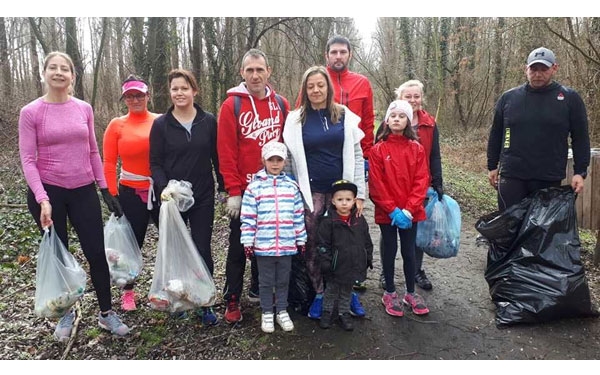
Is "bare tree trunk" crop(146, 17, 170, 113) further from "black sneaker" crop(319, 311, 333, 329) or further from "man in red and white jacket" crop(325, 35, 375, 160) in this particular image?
"black sneaker" crop(319, 311, 333, 329)

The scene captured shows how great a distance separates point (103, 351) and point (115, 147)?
5.13 feet

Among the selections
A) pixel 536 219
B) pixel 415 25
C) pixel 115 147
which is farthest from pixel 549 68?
pixel 415 25

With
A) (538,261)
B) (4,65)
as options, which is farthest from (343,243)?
(4,65)

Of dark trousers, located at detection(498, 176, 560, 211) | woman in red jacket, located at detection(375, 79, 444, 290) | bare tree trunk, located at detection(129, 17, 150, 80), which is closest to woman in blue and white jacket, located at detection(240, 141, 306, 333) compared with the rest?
woman in red jacket, located at detection(375, 79, 444, 290)

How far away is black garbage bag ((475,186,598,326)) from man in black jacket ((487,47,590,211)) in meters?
0.16

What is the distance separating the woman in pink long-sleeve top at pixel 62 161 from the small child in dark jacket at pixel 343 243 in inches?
65.6

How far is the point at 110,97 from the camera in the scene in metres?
12.9

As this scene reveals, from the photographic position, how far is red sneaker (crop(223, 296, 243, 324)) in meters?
3.48

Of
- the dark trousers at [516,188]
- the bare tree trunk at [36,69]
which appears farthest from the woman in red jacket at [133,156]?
the bare tree trunk at [36,69]

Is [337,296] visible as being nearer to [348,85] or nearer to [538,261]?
[538,261]

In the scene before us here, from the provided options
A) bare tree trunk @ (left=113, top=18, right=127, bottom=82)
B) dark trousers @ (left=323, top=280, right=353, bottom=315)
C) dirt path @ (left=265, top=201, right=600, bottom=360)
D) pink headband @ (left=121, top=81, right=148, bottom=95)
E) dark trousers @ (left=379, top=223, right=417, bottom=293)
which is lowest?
dirt path @ (left=265, top=201, right=600, bottom=360)

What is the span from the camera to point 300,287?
3.55 meters

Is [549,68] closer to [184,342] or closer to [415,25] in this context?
[184,342]

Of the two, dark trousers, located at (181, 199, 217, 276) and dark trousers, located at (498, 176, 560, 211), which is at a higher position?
dark trousers, located at (498, 176, 560, 211)
